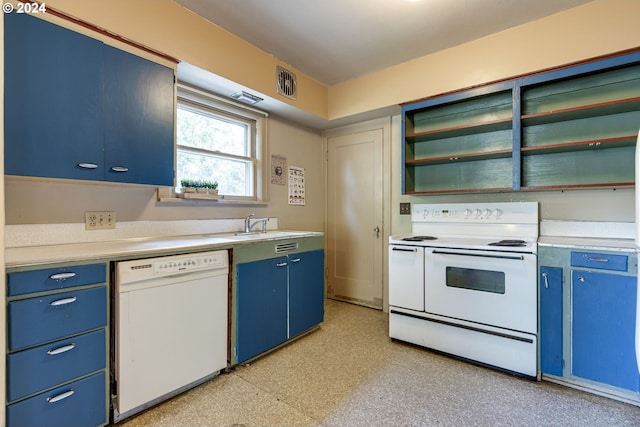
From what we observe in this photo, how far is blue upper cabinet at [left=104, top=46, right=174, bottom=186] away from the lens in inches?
69.9

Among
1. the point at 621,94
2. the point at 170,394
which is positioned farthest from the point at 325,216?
the point at 621,94

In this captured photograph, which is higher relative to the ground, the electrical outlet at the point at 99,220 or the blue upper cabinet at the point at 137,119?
the blue upper cabinet at the point at 137,119

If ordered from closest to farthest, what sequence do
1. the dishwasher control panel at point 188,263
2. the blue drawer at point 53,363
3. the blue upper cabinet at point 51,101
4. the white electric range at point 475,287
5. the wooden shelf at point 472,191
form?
the blue drawer at point 53,363, the blue upper cabinet at point 51,101, the dishwasher control panel at point 188,263, the white electric range at point 475,287, the wooden shelf at point 472,191

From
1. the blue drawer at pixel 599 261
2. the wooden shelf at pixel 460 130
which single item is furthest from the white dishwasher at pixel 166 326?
the blue drawer at pixel 599 261

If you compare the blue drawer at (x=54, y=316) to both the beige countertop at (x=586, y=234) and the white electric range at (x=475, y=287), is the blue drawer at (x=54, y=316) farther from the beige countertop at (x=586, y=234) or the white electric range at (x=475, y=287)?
the beige countertop at (x=586, y=234)

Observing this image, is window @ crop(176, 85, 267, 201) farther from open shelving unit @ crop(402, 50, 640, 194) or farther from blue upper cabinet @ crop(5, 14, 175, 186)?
open shelving unit @ crop(402, 50, 640, 194)

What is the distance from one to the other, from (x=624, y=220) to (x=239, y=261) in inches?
111

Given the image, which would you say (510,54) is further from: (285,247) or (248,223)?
(248,223)

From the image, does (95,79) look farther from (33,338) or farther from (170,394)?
(170,394)

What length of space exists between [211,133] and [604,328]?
3.24 meters

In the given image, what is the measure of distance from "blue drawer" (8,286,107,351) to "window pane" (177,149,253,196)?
50.2 inches

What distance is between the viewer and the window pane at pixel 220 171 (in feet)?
8.39

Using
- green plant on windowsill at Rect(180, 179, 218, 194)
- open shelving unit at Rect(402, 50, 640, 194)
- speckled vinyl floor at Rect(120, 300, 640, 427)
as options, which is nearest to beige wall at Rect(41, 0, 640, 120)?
open shelving unit at Rect(402, 50, 640, 194)

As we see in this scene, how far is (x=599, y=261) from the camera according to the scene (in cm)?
183
